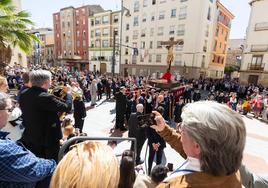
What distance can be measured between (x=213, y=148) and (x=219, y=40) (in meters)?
39.5

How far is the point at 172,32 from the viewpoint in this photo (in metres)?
31.8

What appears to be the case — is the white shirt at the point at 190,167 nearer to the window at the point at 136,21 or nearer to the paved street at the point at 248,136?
the paved street at the point at 248,136

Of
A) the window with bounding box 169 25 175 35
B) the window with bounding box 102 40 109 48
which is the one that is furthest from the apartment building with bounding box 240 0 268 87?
the window with bounding box 102 40 109 48

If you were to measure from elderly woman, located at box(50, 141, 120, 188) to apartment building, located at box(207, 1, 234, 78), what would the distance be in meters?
36.3

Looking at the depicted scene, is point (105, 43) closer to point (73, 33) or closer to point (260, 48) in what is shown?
point (73, 33)

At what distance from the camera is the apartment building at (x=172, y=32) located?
96.3 ft

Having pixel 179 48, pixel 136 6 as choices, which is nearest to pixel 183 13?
pixel 179 48

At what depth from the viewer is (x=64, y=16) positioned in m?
48.1

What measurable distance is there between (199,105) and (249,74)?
105ft

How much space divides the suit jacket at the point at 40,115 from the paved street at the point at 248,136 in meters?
3.59

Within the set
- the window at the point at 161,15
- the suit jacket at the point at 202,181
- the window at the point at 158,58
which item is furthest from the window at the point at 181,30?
the suit jacket at the point at 202,181

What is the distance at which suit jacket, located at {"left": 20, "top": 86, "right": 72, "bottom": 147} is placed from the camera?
2.57 meters

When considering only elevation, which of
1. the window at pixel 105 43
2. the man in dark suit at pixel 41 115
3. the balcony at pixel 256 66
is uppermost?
the window at pixel 105 43

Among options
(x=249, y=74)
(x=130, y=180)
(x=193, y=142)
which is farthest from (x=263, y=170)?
(x=249, y=74)
